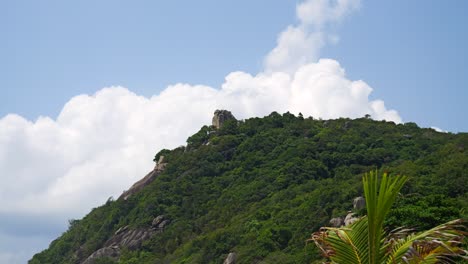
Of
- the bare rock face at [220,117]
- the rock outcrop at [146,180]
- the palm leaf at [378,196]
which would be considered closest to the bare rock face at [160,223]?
the rock outcrop at [146,180]

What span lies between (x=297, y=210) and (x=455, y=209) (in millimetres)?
26567

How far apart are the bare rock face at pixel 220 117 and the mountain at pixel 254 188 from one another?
0.24 meters

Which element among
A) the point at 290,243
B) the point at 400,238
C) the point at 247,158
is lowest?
the point at 400,238

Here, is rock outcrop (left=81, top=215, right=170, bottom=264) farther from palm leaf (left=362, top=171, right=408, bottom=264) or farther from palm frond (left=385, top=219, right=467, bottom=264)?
palm leaf (left=362, top=171, right=408, bottom=264)

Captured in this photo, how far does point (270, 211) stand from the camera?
59.5 metres

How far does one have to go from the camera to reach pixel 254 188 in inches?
2778

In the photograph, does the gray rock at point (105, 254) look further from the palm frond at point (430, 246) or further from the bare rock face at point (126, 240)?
the palm frond at point (430, 246)

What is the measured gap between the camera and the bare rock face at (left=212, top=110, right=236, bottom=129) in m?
98.2

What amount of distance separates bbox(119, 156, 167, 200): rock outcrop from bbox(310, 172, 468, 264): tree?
258 ft

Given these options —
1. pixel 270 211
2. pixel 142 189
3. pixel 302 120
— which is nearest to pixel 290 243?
pixel 270 211

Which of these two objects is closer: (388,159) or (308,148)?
(388,159)

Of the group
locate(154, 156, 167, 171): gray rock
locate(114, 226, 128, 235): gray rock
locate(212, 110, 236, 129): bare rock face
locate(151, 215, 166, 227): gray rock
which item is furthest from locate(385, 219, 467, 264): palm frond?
locate(212, 110, 236, 129): bare rock face

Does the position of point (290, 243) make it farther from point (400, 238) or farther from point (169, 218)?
point (400, 238)

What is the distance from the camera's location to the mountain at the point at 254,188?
51844 mm
